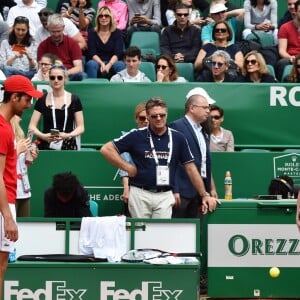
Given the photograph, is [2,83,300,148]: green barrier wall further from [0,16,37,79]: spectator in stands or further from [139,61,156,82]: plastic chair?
[0,16,37,79]: spectator in stands

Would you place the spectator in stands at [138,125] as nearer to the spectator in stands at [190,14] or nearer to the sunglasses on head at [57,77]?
the sunglasses on head at [57,77]

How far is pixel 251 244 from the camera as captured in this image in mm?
11172

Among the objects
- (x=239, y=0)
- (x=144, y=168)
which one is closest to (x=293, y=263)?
(x=144, y=168)

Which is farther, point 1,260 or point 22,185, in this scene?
point 22,185

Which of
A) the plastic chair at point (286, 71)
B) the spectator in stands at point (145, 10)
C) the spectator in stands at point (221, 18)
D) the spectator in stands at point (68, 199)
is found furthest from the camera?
the spectator in stands at point (145, 10)

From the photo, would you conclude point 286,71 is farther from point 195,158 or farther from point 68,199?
point 68,199

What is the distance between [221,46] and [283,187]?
3.61 metres

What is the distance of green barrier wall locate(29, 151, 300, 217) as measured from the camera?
41.5 feet

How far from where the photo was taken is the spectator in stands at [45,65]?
555 inches

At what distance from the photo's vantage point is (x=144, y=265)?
977 centimetres

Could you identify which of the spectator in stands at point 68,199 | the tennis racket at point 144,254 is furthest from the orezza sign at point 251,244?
the spectator in stands at point 68,199

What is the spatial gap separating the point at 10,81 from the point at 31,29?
750cm

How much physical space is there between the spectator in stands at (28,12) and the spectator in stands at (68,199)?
198 inches

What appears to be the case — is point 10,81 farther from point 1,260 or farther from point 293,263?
point 293,263
